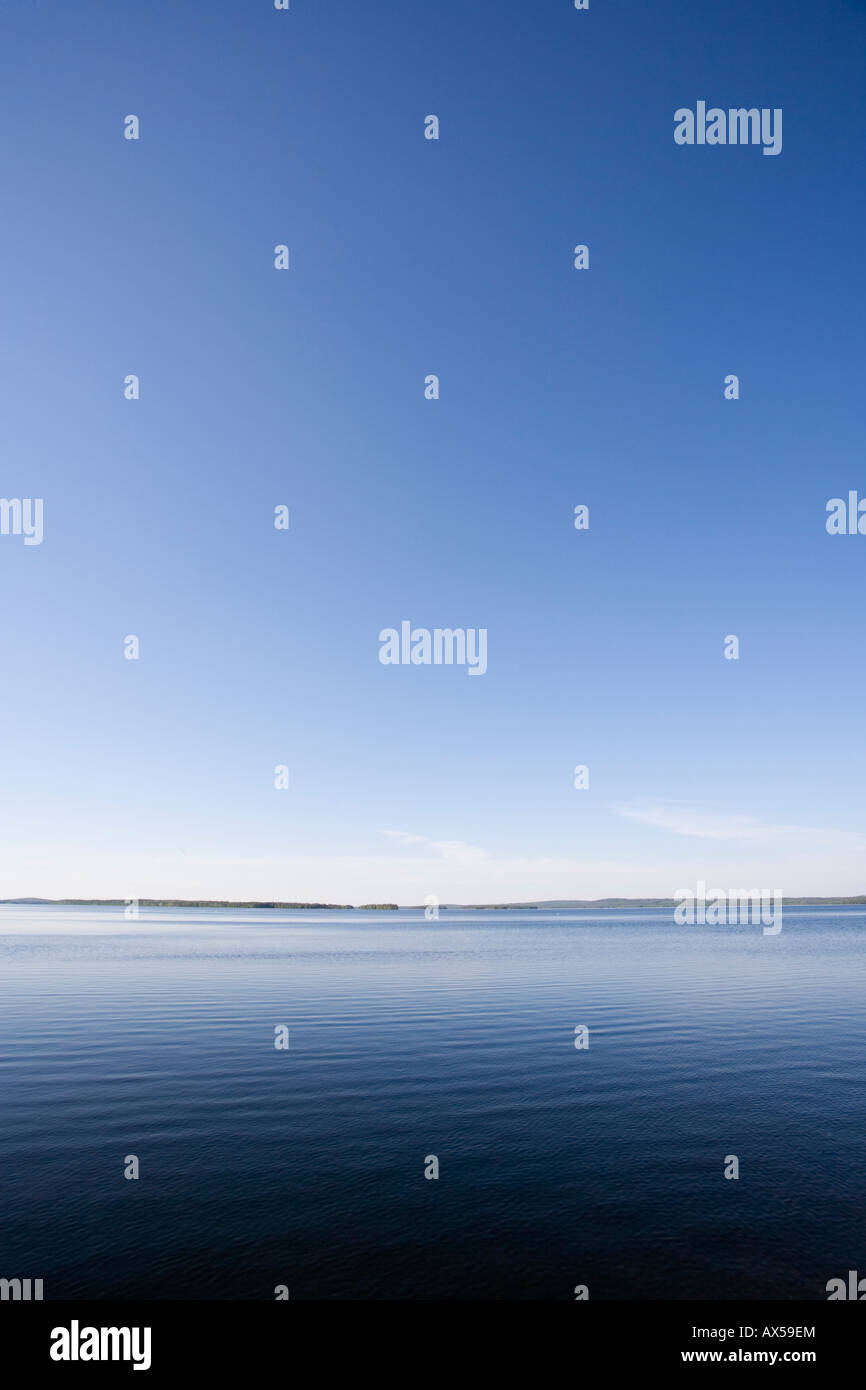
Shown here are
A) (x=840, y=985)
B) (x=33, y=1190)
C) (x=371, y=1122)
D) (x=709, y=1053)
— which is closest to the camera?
(x=33, y=1190)

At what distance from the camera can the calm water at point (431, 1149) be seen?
1437cm

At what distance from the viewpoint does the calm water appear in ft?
47.1

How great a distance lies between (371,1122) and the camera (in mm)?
22922

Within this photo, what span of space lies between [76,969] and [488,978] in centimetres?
4278

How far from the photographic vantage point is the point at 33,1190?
17656 millimetres

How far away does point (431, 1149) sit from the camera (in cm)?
2073

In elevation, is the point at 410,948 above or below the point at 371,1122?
below

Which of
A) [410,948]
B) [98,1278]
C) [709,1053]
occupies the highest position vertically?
[98,1278]
